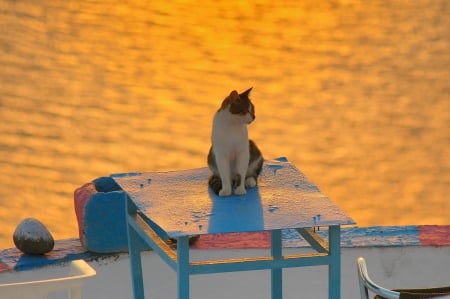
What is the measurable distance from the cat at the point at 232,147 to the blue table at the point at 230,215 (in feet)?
0.12

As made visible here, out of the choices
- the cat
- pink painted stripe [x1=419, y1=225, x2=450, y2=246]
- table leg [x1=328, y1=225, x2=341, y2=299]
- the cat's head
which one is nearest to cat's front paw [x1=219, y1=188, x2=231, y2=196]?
the cat

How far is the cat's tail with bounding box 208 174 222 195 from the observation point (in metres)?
3.10

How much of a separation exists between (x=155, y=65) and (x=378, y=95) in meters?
1.59

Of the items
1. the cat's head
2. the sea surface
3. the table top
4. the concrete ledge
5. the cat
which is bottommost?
the concrete ledge

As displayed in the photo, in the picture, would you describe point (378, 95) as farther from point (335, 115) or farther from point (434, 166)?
point (434, 166)

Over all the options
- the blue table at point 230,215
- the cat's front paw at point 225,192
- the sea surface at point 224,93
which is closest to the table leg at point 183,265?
the blue table at point 230,215

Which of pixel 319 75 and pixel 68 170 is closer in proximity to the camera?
pixel 68 170

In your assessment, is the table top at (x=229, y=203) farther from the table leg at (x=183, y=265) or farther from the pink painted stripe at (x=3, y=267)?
the pink painted stripe at (x=3, y=267)

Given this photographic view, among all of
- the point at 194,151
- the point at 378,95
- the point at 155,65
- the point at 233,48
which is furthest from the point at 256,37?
the point at 194,151

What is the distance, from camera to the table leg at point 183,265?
275 centimetres

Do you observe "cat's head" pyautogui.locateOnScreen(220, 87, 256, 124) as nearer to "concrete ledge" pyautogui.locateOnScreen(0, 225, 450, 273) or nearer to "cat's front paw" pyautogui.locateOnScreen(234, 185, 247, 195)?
"cat's front paw" pyautogui.locateOnScreen(234, 185, 247, 195)

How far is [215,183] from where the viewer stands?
10.3ft

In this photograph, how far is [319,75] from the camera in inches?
313

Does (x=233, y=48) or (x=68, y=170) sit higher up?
(x=233, y=48)
